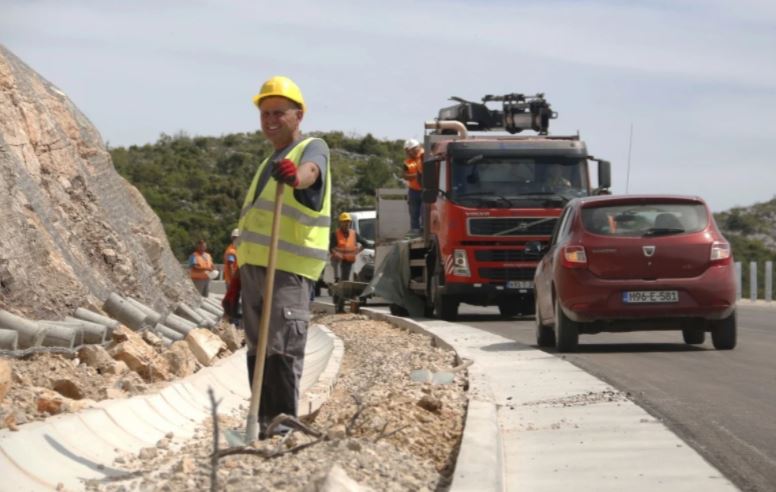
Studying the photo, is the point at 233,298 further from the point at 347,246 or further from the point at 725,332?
the point at 347,246

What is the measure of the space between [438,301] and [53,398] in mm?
16346

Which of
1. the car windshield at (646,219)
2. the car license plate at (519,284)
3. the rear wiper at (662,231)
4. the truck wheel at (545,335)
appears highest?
the car windshield at (646,219)

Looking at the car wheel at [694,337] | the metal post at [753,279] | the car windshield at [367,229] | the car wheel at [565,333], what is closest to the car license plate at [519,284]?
Result: the car wheel at [694,337]

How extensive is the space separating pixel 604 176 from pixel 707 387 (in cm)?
1199

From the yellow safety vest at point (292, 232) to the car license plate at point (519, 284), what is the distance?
53.2 feet

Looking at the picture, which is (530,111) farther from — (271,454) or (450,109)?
(271,454)

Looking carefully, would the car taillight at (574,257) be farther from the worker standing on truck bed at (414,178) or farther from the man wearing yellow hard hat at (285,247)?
the worker standing on truck bed at (414,178)

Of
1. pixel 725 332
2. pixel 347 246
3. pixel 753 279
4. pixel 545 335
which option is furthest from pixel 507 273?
pixel 753 279

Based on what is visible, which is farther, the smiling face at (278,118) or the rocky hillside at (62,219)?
the rocky hillside at (62,219)

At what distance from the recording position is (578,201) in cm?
1659

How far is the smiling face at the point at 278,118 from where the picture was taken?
8250 mm

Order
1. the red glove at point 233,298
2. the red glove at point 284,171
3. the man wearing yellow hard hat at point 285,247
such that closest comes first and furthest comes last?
the red glove at point 284,171 < the man wearing yellow hard hat at point 285,247 < the red glove at point 233,298

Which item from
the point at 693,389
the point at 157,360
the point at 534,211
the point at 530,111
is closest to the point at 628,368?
the point at 693,389

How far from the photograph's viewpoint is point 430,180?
23875 mm
